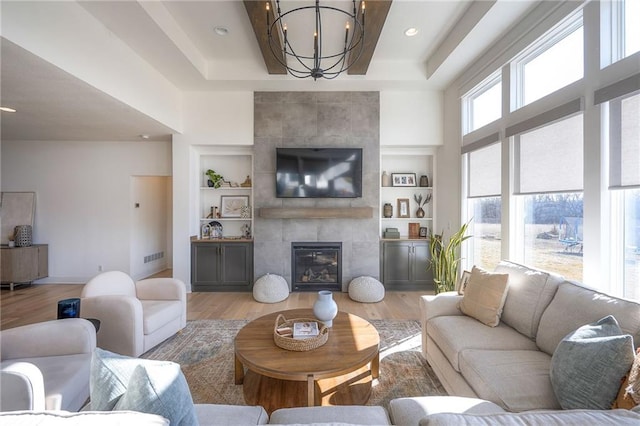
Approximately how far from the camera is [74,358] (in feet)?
5.82

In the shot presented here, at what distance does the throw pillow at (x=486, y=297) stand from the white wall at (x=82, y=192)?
5.08 m

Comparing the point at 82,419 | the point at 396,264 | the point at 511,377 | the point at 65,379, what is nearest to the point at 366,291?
the point at 396,264

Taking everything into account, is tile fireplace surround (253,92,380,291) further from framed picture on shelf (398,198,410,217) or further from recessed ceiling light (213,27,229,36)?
recessed ceiling light (213,27,229,36)

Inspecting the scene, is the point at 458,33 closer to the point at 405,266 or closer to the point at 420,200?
the point at 420,200

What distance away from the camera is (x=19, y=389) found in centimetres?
130

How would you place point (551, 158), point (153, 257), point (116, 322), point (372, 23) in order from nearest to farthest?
point (116, 322) < point (551, 158) < point (372, 23) < point (153, 257)

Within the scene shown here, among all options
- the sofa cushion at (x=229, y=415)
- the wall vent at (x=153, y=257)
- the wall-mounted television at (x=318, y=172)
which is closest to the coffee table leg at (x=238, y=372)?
the sofa cushion at (x=229, y=415)

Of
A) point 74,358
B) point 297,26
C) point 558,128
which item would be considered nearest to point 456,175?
point 558,128

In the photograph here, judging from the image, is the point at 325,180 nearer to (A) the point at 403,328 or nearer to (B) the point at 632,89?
(A) the point at 403,328

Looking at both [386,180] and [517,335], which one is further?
[386,180]

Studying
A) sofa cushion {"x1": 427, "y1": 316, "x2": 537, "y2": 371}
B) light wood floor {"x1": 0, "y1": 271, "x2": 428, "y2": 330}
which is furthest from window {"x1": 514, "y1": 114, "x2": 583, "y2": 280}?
light wood floor {"x1": 0, "y1": 271, "x2": 428, "y2": 330}

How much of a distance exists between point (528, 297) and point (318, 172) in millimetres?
3160

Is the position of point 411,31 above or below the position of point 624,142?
above

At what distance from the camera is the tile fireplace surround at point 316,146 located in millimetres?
4449
